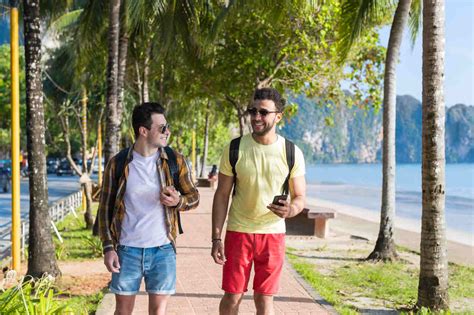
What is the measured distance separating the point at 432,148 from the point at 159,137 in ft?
11.3

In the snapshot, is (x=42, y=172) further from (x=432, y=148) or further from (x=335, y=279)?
(x=432, y=148)

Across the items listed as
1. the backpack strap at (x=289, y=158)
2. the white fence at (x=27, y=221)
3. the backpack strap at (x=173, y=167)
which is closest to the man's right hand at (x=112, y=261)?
the backpack strap at (x=173, y=167)

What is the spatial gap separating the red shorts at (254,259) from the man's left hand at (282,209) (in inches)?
11.5

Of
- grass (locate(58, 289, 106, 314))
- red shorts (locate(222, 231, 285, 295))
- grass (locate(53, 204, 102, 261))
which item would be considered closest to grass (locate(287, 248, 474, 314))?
red shorts (locate(222, 231, 285, 295))

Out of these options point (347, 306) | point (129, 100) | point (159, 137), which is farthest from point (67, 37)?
point (159, 137)

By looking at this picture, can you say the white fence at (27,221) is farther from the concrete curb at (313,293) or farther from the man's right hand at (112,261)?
the man's right hand at (112,261)

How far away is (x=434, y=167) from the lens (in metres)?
5.90

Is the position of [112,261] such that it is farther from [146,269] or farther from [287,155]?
[287,155]

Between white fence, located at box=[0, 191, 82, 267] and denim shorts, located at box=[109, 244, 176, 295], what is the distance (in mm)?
5255

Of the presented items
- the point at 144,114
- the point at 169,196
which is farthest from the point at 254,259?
the point at 144,114

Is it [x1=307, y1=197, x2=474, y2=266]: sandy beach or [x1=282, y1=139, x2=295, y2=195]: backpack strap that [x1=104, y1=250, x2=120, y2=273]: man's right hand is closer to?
[x1=282, y1=139, x2=295, y2=195]: backpack strap

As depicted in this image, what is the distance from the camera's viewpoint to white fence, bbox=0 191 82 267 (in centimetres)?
1056

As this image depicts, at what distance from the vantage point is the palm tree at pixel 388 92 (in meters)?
9.22

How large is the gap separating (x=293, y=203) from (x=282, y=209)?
7.8 inches
